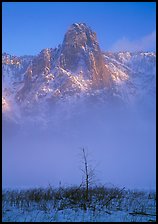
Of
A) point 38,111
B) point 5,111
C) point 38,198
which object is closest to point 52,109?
point 38,111

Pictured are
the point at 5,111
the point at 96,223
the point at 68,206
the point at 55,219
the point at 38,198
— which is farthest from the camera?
the point at 5,111

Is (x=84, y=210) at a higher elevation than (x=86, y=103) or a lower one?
lower

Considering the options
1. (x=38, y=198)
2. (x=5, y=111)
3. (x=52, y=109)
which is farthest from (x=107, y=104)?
(x=38, y=198)

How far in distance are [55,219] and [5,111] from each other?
178315 millimetres

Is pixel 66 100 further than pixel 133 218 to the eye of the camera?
Yes

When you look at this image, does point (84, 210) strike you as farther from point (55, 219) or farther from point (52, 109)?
point (52, 109)

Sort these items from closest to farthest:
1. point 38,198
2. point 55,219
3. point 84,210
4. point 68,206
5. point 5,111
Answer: point 55,219 < point 84,210 < point 68,206 < point 38,198 < point 5,111

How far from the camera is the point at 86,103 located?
195 meters

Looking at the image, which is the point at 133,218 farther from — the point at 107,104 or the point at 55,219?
the point at 107,104

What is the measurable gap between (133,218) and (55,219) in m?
3.72

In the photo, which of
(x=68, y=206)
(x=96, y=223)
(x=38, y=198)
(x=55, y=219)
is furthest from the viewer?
(x=38, y=198)

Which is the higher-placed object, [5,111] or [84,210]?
[5,111]

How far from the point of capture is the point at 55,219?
53.9 feet

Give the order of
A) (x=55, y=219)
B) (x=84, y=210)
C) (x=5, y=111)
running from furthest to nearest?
(x=5, y=111) < (x=84, y=210) < (x=55, y=219)
